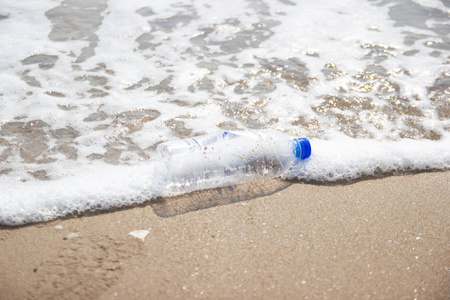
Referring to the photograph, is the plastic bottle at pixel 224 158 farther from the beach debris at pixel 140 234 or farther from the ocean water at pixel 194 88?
the beach debris at pixel 140 234

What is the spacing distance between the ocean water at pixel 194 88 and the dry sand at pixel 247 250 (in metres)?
0.17

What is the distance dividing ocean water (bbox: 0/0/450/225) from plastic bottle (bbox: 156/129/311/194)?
97 millimetres

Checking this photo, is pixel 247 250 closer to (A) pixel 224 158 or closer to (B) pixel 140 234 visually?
(B) pixel 140 234

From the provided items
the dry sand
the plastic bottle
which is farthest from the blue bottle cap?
the dry sand

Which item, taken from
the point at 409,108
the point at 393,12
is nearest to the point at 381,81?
the point at 409,108

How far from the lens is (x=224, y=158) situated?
2047 mm

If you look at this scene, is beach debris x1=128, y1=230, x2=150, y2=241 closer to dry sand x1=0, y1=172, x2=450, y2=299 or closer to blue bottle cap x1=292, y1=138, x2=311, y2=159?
dry sand x1=0, y1=172, x2=450, y2=299

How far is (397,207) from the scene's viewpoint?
184 cm

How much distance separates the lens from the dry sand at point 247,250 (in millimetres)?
1364

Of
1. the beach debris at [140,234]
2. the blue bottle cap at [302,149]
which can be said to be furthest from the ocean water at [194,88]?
the beach debris at [140,234]

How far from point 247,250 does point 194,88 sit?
5.39ft

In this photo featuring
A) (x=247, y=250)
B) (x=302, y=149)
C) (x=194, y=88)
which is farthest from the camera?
(x=194, y=88)

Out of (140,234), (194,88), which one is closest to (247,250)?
(140,234)

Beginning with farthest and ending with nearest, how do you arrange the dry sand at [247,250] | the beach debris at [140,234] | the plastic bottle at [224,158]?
the plastic bottle at [224,158] → the beach debris at [140,234] → the dry sand at [247,250]
